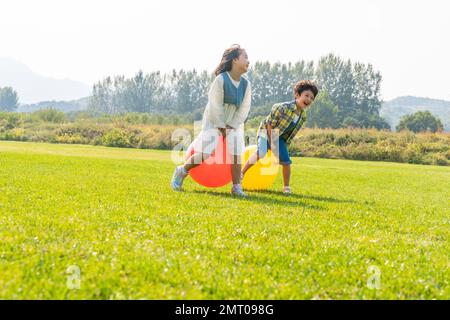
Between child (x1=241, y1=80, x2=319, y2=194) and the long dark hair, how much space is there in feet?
4.46

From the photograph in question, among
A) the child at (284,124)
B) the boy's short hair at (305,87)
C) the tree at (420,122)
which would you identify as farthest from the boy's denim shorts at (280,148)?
the tree at (420,122)

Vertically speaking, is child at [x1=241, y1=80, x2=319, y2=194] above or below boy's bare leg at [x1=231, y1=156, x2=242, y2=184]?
above

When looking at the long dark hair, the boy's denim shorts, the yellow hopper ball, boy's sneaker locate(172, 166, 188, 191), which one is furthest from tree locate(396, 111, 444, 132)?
boy's sneaker locate(172, 166, 188, 191)

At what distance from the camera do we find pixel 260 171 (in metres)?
8.28

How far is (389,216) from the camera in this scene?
6125 mm

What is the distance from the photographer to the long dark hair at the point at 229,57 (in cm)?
748

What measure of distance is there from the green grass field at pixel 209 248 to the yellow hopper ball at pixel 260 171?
167 centimetres

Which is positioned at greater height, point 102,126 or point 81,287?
point 102,126

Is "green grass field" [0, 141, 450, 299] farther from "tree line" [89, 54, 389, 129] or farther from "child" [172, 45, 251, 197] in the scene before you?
"tree line" [89, 54, 389, 129]

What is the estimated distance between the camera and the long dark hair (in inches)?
295
